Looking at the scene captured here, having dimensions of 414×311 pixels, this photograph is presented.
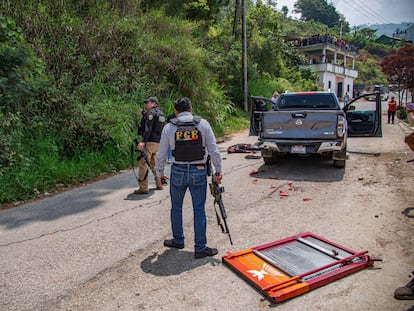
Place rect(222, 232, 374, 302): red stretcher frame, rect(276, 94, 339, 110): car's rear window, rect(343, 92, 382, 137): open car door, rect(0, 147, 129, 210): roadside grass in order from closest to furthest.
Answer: rect(222, 232, 374, 302): red stretcher frame, rect(0, 147, 129, 210): roadside grass, rect(276, 94, 339, 110): car's rear window, rect(343, 92, 382, 137): open car door

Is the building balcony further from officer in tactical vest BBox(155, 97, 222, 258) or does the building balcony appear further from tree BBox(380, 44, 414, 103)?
officer in tactical vest BBox(155, 97, 222, 258)

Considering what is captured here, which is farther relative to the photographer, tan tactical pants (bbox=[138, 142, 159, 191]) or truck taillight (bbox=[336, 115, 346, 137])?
truck taillight (bbox=[336, 115, 346, 137])

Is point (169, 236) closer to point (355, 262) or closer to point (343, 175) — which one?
point (355, 262)

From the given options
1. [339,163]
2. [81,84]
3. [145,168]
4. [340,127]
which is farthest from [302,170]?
[81,84]

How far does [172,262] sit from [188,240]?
660 millimetres

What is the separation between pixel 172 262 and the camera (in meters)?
4.21

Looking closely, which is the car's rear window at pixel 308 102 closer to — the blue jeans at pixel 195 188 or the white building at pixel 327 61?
the blue jeans at pixel 195 188

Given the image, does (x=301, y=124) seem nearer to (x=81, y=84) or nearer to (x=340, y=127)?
(x=340, y=127)

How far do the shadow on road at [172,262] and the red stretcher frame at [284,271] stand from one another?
303 mm

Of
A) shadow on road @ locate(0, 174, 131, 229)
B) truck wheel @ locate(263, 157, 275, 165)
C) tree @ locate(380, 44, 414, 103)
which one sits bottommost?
shadow on road @ locate(0, 174, 131, 229)

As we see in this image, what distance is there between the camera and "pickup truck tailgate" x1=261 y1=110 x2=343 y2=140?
8172 mm

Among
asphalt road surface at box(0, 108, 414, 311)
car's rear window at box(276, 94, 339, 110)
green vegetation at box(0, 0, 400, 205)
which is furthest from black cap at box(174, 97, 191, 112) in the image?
car's rear window at box(276, 94, 339, 110)

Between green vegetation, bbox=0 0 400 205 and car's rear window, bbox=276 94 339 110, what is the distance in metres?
4.26

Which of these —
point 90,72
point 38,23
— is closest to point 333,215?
point 90,72
